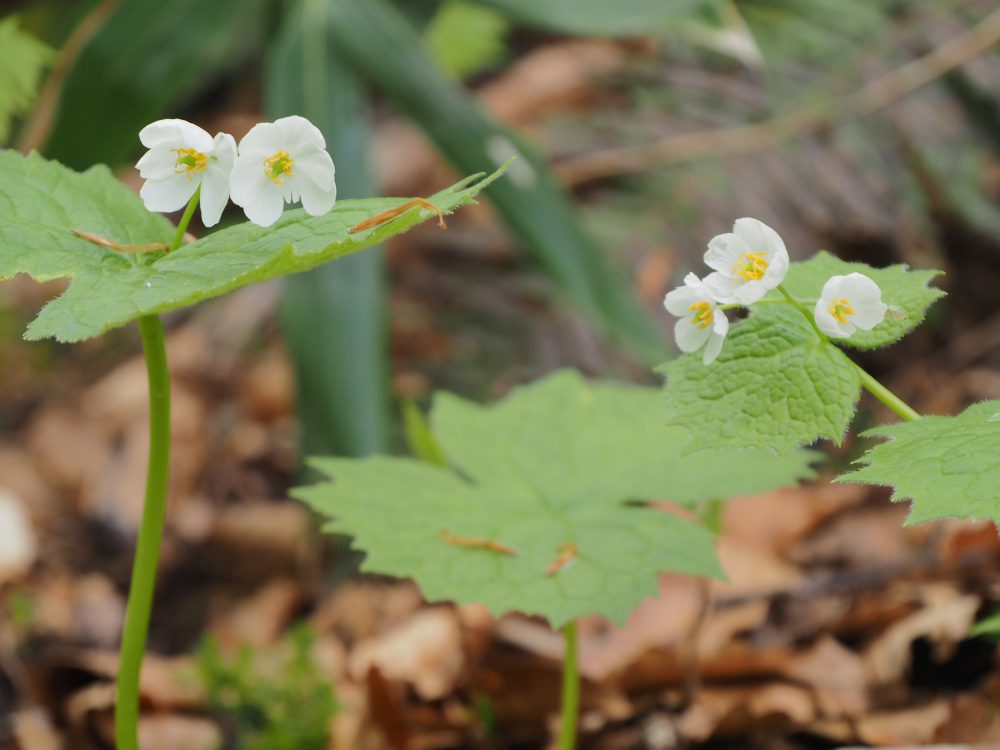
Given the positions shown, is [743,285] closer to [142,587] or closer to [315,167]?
[315,167]

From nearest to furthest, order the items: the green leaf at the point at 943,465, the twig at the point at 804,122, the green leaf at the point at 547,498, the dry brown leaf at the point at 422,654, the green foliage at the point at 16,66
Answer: the green leaf at the point at 943,465 < the green leaf at the point at 547,498 < the dry brown leaf at the point at 422,654 < the green foliage at the point at 16,66 < the twig at the point at 804,122

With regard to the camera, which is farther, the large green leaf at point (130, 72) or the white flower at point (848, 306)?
the large green leaf at point (130, 72)

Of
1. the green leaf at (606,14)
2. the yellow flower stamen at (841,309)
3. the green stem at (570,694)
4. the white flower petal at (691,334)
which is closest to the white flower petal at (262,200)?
the white flower petal at (691,334)

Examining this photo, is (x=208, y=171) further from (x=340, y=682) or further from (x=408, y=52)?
(x=408, y=52)

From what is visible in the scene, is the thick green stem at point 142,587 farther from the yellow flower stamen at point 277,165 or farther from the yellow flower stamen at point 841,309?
the yellow flower stamen at point 841,309

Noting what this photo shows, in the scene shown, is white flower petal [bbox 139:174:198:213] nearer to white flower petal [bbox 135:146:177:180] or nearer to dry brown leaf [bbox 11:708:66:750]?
white flower petal [bbox 135:146:177:180]

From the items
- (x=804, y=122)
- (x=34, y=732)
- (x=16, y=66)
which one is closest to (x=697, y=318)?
(x=34, y=732)

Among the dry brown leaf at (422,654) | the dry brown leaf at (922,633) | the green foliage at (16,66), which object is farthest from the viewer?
the green foliage at (16,66)
